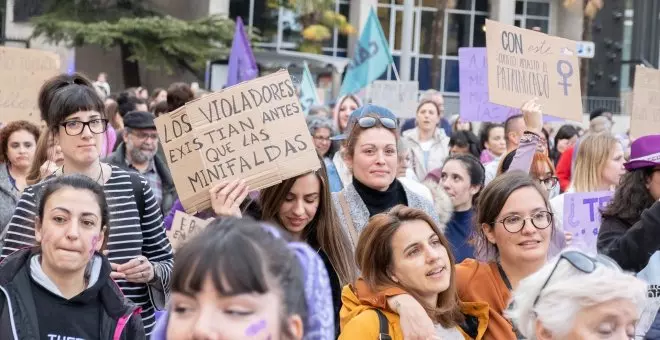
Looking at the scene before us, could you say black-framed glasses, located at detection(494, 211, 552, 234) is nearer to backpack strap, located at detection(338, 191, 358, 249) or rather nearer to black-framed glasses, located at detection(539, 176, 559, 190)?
backpack strap, located at detection(338, 191, 358, 249)

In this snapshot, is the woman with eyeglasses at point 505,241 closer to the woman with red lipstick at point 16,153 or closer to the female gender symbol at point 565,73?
the female gender symbol at point 565,73

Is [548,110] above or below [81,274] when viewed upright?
above

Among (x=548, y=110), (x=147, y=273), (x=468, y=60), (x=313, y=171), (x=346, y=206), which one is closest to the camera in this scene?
(x=147, y=273)

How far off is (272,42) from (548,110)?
107 feet

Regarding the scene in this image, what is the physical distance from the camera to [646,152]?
6.14m

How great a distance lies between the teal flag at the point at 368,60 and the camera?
16625 millimetres

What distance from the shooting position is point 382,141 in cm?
610

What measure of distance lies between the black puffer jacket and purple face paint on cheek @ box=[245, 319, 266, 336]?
6.59 ft

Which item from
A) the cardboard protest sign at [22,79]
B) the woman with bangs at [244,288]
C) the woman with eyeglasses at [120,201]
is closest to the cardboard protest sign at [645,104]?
the cardboard protest sign at [22,79]

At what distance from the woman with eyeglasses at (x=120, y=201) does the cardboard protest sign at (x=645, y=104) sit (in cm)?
441

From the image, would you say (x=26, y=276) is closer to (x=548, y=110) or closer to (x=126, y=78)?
(x=548, y=110)

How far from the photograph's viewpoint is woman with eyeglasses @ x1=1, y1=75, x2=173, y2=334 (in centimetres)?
514

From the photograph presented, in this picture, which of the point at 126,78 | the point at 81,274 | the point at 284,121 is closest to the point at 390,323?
the point at 81,274

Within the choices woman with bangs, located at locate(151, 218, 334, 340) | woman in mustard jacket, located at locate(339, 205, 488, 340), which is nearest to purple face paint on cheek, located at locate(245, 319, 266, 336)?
woman with bangs, located at locate(151, 218, 334, 340)
